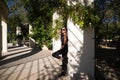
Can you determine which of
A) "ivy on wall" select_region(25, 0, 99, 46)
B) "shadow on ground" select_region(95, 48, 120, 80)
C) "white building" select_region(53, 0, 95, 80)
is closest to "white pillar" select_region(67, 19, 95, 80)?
"white building" select_region(53, 0, 95, 80)

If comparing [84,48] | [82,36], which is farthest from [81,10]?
[84,48]

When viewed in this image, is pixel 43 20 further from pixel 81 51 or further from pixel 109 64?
pixel 81 51

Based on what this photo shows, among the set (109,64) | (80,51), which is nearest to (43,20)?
(109,64)

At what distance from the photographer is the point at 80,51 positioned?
5.96 meters

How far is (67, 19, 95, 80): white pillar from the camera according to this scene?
5.94 meters

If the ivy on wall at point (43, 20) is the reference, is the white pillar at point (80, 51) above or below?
below

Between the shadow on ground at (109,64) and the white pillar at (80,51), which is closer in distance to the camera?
the white pillar at (80,51)

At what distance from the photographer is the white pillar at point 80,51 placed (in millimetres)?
5941

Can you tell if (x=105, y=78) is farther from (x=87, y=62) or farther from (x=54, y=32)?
(x=54, y=32)

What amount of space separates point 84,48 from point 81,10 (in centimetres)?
115

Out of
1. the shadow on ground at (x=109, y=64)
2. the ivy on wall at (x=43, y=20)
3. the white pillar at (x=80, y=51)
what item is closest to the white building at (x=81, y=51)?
the white pillar at (x=80, y=51)

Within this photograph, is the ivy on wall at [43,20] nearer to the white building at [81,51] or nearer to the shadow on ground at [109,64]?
the shadow on ground at [109,64]

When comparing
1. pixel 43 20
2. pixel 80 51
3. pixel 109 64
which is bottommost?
pixel 109 64

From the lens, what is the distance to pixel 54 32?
41.4 ft
